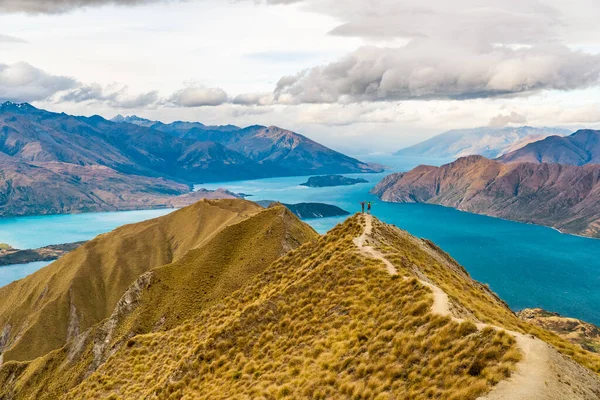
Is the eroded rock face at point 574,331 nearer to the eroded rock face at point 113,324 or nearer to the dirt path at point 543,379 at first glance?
the eroded rock face at point 113,324

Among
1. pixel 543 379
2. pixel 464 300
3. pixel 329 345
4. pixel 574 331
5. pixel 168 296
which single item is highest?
pixel 543 379

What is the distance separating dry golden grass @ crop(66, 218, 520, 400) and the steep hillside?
10747 centimetres

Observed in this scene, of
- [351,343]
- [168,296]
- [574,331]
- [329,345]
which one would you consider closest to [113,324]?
[168,296]

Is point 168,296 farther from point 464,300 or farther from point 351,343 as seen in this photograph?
point 351,343

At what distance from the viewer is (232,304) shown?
50312 millimetres

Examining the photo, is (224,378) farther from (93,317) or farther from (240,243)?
(93,317)

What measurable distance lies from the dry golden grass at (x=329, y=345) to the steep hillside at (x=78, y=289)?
107 meters

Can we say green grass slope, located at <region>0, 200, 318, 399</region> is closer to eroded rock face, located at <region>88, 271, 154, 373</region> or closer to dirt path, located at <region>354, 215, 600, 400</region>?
eroded rock face, located at <region>88, 271, 154, 373</region>

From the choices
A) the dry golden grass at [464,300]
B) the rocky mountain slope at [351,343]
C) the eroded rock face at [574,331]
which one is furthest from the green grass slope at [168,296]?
the eroded rock face at [574,331]

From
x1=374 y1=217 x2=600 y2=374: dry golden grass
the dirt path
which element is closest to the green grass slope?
x1=374 y1=217 x2=600 y2=374: dry golden grass

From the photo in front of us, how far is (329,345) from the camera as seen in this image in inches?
1222

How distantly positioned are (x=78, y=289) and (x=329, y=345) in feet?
552

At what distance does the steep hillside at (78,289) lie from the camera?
153750 mm

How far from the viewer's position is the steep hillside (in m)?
154
